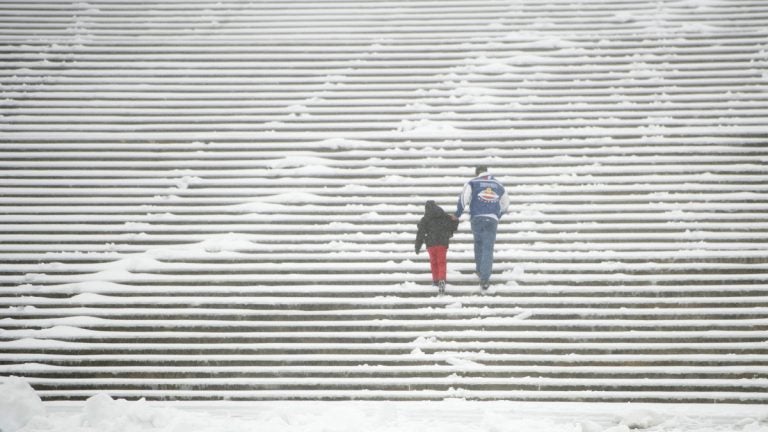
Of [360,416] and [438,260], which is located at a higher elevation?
[438,260]

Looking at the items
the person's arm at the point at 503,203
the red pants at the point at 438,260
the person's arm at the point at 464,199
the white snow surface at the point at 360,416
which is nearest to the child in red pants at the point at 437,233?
the red pants at the point at 438,260

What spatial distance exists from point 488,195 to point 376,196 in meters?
1.69

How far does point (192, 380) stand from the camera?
5461 millimetres

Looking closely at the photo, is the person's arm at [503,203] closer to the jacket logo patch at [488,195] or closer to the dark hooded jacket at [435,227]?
the jacket logo patch at [488,195]

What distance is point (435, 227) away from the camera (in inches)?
230

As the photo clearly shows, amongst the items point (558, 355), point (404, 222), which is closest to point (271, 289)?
point (404, 222)

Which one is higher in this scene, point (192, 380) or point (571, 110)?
point (571, 110)

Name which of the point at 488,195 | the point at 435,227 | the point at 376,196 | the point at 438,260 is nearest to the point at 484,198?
the point at 488,195

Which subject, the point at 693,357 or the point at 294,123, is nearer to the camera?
the point at 693,357

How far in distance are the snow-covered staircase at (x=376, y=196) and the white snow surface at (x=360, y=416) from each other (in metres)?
0.21

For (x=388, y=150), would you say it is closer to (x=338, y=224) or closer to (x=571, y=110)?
(x=338, y=224)

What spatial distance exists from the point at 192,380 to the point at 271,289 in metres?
1.18

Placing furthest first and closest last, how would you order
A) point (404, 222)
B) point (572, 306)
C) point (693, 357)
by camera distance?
point (404, 222)
point (572, 306)
point (693, 357)

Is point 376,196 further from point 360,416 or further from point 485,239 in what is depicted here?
point 360,416
